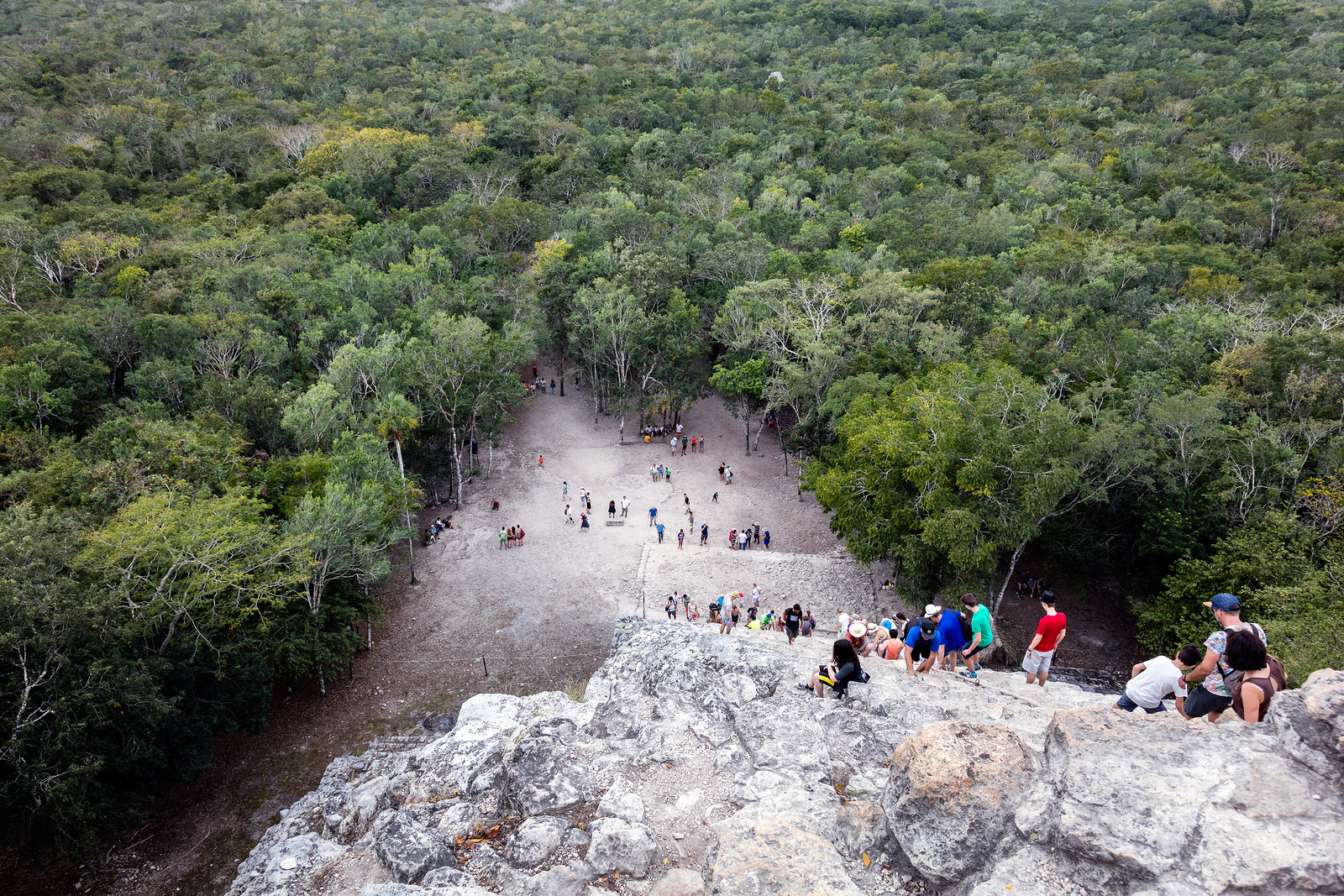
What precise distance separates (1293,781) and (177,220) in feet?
202

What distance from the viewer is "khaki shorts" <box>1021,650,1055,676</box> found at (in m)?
13.2

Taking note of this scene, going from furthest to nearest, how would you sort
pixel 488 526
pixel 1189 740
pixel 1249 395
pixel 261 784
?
1. pixel 488 526
2. pixel 1249 395
3. pixel 261 784
4. pixel 1189 740

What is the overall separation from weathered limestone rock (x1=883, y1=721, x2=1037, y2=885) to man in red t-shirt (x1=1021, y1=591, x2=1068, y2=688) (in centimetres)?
430

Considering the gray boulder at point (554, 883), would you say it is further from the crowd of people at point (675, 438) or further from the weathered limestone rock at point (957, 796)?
the crowd of people at point (675, 438)

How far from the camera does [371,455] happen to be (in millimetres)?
25219

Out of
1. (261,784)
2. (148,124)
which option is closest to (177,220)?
(148,124)

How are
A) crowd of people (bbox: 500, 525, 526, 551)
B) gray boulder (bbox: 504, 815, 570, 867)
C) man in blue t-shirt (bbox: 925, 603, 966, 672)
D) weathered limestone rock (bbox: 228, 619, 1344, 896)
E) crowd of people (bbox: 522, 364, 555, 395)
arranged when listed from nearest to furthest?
weathered limestone rock (bbox: 228, 619, 1344, 896), gray boulder (bbox: 504, 815, 570, 867), man in blue t-shirt (bbox: 925, 603, 966, 672), crowd of people (bbox: 500, 525, 526, 551), crowd of people (bbox: 522, 364, 555, 395)

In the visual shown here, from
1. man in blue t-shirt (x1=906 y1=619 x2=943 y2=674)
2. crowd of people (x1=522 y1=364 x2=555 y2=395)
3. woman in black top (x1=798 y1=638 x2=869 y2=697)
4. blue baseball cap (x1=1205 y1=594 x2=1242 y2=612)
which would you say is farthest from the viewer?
crowd of people (x1=522 y1=364 x2=555 y2=395)

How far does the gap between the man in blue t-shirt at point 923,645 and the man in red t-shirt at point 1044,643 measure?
175 centimetres

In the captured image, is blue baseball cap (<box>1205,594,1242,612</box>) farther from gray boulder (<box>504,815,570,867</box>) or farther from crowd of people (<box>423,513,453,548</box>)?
crowd of people (<box>423,513,453,548</box>)

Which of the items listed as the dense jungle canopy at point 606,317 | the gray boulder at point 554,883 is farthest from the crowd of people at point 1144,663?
the dense jungle canopy at point 606,317

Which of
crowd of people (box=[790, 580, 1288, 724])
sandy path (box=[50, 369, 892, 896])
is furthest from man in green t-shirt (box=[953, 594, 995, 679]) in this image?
sandy path (box=[50, 369, 892, 896])

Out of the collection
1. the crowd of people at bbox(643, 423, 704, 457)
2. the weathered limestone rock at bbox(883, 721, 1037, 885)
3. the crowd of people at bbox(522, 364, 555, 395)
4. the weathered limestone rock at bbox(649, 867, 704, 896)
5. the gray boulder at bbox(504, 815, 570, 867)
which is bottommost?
the crowd of people at bbox(643, 423, 704, 457)

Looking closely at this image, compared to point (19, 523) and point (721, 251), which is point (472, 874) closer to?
point (19, 523)
